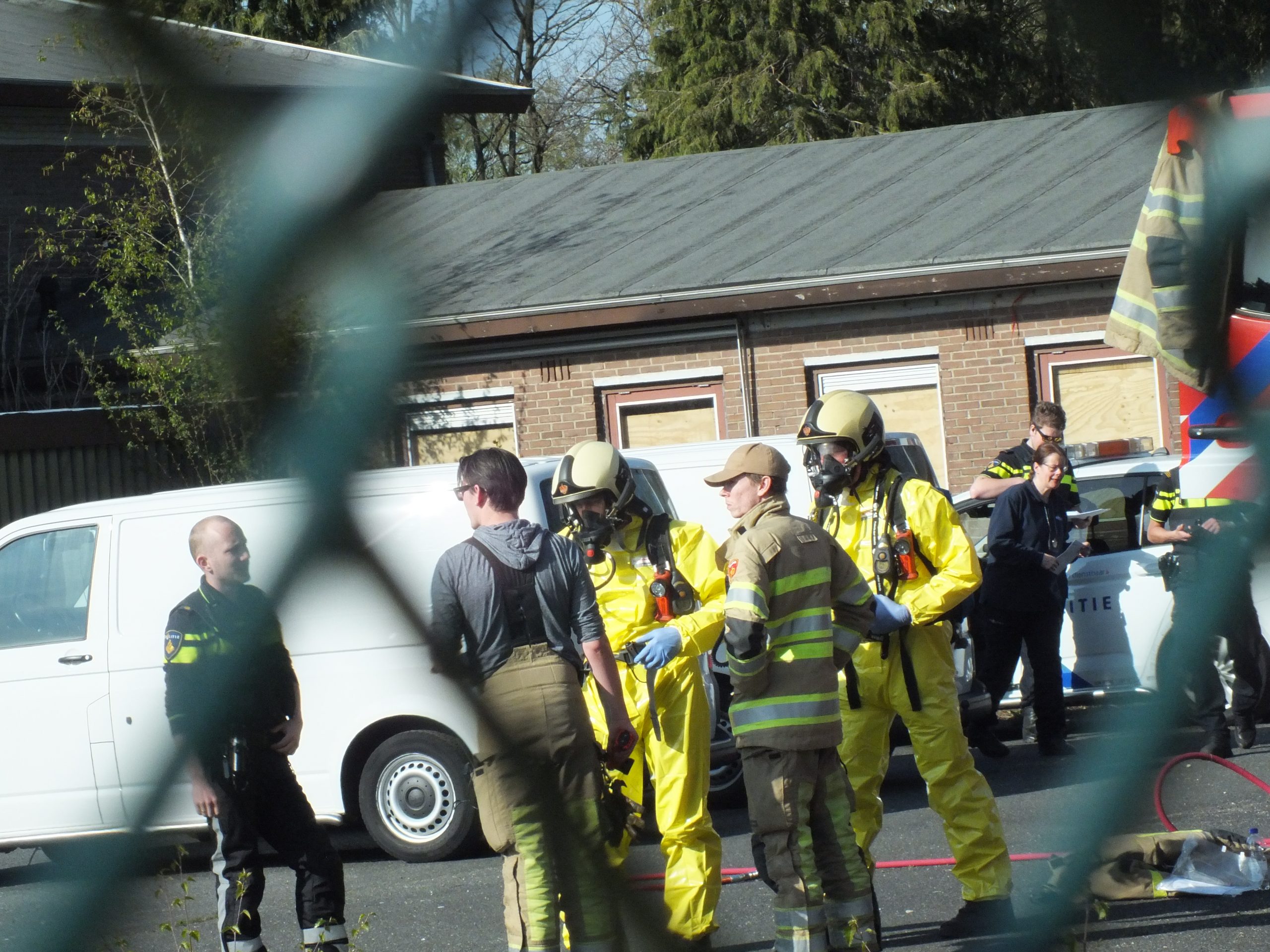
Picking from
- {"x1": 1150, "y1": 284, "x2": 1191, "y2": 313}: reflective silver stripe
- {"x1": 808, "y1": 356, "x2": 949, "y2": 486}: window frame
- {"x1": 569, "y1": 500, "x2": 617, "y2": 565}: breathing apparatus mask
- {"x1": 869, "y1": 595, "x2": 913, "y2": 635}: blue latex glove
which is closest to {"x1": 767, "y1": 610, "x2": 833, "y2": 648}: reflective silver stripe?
{"x1": 869, "y1": 595, "x2": 913, "y2": 635}: blue latex glove

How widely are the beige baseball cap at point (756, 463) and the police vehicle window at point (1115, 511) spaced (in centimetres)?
404

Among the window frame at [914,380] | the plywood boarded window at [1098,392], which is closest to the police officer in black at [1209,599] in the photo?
the plywood boarded window at [1098,392]

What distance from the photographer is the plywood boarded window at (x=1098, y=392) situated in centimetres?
129

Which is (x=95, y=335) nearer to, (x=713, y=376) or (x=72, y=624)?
(x=72, y=624)

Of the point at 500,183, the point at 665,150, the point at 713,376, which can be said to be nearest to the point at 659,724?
the point at 665,150

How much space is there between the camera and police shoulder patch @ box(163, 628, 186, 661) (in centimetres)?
94

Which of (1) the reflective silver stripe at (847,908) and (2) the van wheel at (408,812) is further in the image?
(2) the van wheel at (408,812)

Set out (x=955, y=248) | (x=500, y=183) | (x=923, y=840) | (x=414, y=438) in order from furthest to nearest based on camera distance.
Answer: (x=955, y=248) → (x=923, y=840) → (x=500, y=183) → (x=414, y=438)

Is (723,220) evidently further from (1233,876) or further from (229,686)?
(229,686)

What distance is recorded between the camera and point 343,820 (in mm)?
7000

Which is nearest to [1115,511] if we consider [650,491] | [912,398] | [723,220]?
[723,220]

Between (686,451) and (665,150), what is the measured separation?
721 centimetres

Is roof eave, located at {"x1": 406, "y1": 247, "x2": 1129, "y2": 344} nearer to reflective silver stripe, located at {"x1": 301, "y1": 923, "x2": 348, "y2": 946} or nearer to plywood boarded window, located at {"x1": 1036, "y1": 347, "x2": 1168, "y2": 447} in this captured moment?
plywood boarded window, located at {"x1": 1036, "y1": 347, "x2": 1168, "y2": 447}

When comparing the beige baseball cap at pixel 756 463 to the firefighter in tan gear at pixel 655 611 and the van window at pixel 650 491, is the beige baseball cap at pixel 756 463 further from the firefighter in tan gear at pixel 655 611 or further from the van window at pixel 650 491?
the van window at pixel 650 491
